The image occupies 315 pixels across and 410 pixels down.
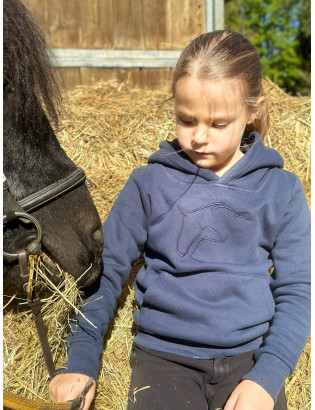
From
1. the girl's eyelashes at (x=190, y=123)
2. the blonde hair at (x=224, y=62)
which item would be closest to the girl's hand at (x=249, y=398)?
the girl's eyelashes at (x=190, y=123)

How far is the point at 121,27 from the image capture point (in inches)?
171

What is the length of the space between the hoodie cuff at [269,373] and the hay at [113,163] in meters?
0.50

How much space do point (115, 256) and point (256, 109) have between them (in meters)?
0.67

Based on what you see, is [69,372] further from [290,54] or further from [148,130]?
[290,54]

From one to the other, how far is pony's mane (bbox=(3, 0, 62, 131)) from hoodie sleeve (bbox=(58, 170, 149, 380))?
0.40 metres

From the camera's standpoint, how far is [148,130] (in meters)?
2.44

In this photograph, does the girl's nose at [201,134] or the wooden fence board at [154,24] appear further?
the wooden fence board at [154,24]

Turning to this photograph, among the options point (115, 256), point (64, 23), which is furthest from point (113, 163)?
point (64, 23)

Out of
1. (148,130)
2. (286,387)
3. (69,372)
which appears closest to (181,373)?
(69,372)

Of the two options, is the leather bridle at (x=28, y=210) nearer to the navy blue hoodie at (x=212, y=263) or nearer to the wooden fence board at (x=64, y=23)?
the navy blue hoodie at (x=212, y=263)

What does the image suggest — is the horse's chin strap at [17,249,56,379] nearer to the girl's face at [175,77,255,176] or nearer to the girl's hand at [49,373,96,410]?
the girl's hand at [49,373,96,410]

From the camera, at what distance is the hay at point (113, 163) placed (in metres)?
1.62

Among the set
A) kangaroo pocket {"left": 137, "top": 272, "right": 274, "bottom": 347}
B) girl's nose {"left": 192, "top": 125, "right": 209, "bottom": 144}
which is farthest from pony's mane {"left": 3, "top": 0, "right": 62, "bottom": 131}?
Result: kangaroo pocket {"left": 137, "top": 272, "right": 274, "bottom": 347}

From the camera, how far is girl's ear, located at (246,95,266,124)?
1594 mm
